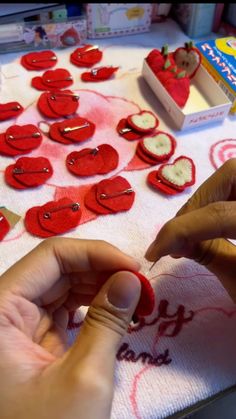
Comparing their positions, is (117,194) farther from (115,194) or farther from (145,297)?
(145,297)

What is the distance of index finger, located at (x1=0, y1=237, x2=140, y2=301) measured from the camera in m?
0.42

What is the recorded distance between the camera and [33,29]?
0.80 metres

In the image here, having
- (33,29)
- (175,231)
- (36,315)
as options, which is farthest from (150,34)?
(36,315)

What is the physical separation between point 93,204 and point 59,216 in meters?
0.06

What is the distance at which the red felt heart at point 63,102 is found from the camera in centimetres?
72

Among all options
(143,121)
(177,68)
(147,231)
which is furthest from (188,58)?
(147,231)

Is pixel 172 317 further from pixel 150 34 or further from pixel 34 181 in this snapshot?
pixel 150 34

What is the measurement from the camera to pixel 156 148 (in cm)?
70

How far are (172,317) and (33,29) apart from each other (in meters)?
0.61

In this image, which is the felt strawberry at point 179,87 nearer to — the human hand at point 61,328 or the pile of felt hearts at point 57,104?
the pile of felt hearts at point 57,104

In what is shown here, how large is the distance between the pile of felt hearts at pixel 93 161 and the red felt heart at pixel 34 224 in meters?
0.10

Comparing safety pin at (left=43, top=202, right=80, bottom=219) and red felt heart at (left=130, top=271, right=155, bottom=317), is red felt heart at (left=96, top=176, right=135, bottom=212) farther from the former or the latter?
red felt heart at (left=130, top=271, right=155, bottom=317)

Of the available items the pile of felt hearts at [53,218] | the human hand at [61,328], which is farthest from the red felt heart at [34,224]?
the human hand at [61,328]

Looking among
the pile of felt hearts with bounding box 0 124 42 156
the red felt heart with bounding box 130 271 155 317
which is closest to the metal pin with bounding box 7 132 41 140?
the pile of felt hearts with bounding box 0 124 42 156
